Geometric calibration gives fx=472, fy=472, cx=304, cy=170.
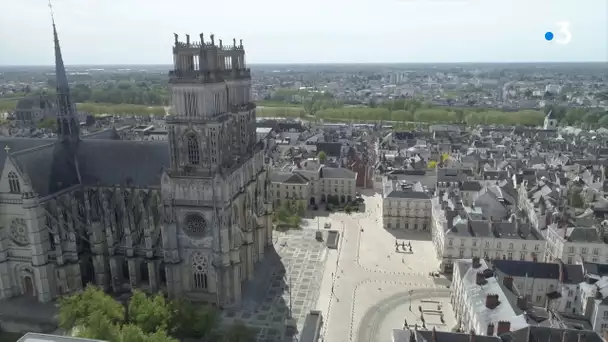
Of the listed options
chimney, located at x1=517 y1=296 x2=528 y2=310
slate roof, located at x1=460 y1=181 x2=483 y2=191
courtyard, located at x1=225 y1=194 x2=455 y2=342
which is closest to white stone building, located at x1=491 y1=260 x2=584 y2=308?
chimney, located at x1=517 y1=296 x2=528 y2=310

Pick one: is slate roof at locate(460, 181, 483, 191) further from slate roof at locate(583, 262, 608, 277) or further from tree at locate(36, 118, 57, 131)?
tree at locate(36, 118, 57, 131)

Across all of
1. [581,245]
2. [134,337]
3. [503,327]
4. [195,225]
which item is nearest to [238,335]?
[134,337]

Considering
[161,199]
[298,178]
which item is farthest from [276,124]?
[161,199]

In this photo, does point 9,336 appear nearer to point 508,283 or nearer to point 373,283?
point 373,283

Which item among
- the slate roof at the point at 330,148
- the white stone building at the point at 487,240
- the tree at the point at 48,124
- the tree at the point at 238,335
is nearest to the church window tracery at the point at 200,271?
the tree at the point at 238,335

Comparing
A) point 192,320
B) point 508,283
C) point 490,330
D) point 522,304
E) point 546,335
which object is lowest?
point 192,320

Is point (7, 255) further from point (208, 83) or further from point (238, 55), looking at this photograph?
point (238, 55)
